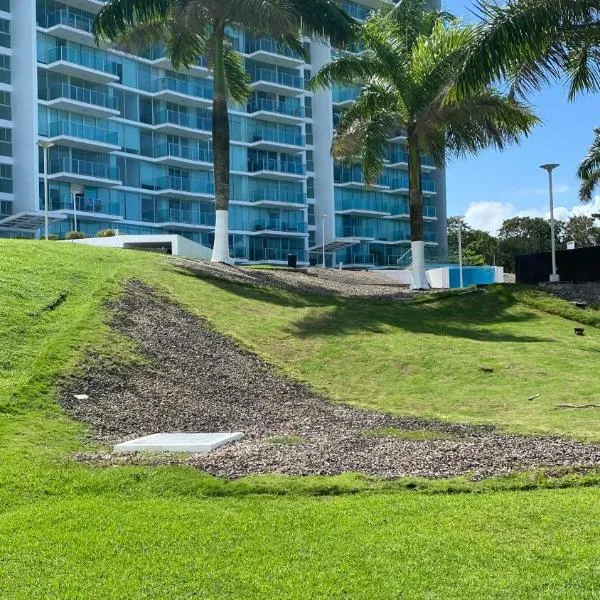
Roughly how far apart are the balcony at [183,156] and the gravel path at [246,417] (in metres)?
39.8

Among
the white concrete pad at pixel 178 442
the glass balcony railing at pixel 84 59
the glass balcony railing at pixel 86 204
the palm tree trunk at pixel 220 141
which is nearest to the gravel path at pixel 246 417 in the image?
the white concrete pad at pixel 178 442

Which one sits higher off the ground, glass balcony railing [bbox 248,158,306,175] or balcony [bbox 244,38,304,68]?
balcony [bbox 244,38,304,68]

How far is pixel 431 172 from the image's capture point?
7412cm

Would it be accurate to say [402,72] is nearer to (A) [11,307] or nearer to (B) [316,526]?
(A) [11,307]

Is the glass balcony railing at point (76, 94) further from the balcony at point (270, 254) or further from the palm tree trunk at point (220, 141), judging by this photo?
the palm tree trunk at point (220, 141)

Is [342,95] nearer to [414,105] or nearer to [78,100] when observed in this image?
[78,100]

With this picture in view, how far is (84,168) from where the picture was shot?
4891 cm

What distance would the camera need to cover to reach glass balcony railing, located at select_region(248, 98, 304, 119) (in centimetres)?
6206

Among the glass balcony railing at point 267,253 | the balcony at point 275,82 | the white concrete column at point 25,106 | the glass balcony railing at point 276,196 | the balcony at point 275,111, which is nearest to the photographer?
the white concrete column at point 25,106

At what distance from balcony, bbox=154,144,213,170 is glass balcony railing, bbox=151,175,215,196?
3.54ft

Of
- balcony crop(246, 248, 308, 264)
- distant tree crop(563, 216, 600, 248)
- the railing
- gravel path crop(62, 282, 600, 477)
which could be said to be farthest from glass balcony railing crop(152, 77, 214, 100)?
gravel path crop(62, 282, 600, 477)

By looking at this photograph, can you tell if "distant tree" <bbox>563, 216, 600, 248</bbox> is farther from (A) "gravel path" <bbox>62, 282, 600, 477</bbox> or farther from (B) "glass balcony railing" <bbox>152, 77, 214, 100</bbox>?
(A) "gravel path" <bbox>62, 282, 600, 477</bbox>

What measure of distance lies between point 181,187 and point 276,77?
13.8m

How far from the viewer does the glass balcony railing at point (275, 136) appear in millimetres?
61938
